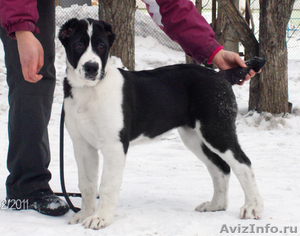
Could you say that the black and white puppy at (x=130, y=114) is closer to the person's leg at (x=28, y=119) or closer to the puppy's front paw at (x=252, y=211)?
the puppy's front paw at (x=252, y=211)

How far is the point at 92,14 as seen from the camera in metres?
11.3

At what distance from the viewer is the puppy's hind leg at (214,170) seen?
2.86 m

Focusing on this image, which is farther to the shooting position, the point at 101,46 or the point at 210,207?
the point at 210,207

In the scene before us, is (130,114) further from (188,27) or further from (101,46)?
(188,27)

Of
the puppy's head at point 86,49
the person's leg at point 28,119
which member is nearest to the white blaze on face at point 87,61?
the puppy's head at point 86,49

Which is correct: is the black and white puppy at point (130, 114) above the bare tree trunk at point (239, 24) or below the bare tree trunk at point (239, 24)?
below

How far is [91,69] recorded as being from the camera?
2369 mm

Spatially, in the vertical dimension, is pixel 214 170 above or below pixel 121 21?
below

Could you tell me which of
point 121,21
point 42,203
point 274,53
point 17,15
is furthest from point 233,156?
point 121,21

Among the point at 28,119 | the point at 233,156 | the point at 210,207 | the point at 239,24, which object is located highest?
the point at 239,24

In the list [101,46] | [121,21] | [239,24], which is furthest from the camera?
[121,21]

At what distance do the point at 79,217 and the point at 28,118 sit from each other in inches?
31.0

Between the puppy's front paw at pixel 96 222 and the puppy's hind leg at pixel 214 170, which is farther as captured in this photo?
the puppy's hind leg at pixel 214 170

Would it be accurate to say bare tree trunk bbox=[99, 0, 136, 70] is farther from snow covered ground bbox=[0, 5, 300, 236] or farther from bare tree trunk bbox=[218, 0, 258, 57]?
bare tree trunk bbox=[218, 0, 258, 57]
